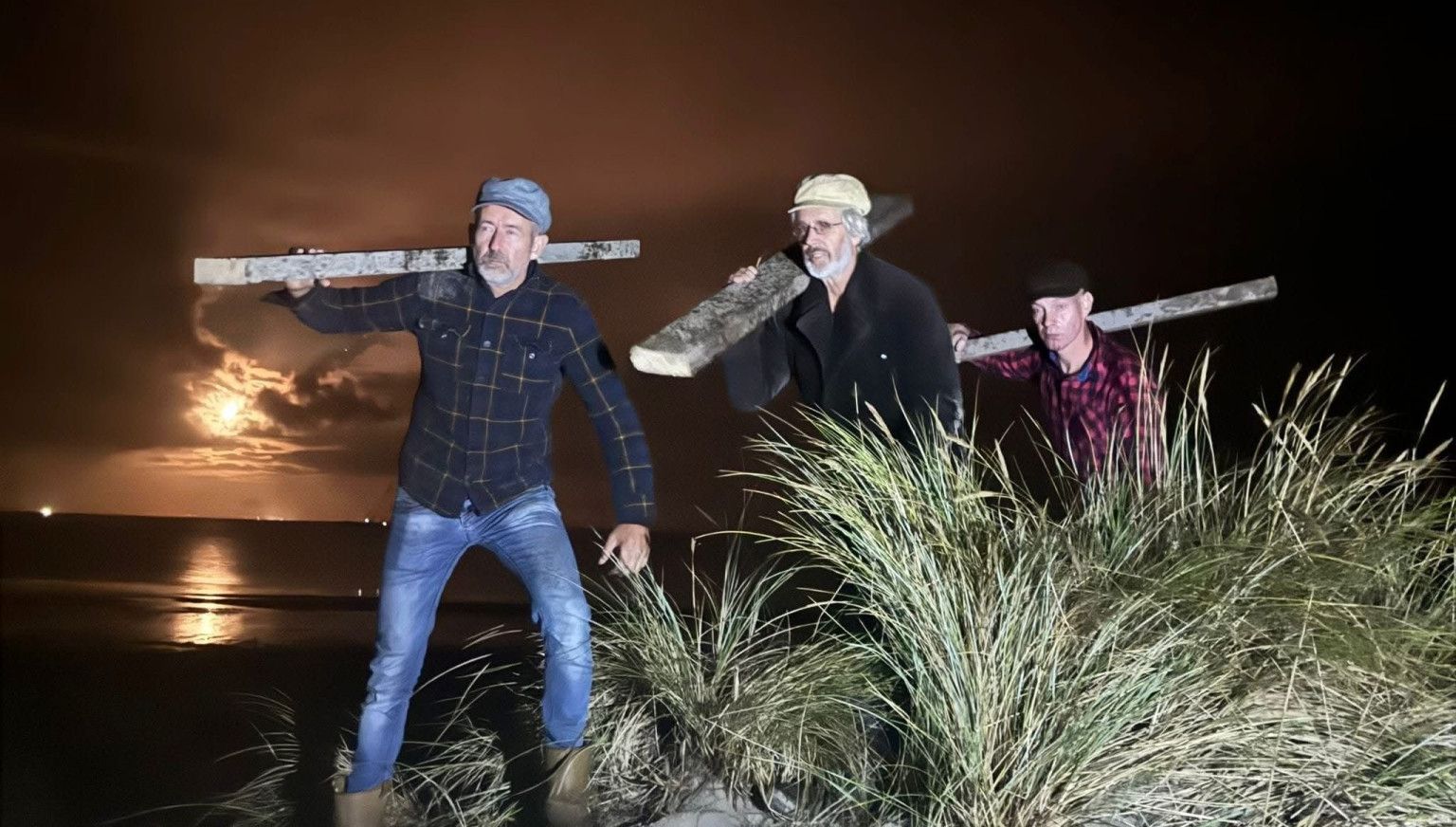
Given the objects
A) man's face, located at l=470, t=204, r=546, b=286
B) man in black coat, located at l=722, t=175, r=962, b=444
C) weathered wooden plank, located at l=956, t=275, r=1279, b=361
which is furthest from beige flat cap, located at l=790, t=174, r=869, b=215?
weathered wooden plank, located at l=956, t=275, r=1279, b=361

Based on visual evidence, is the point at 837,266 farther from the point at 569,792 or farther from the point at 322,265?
the point at 569,792

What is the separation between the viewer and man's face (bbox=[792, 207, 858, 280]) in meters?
3.69

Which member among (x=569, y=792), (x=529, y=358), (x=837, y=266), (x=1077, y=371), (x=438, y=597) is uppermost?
(x=837, y=266)

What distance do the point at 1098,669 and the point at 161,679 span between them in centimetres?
589

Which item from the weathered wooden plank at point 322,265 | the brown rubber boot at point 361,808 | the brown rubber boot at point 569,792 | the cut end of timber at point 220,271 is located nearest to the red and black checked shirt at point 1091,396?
the brown rubber boot at point 569,792

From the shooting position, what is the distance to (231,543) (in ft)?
93.0

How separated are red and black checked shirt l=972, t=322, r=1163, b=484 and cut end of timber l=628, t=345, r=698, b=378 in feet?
4.88

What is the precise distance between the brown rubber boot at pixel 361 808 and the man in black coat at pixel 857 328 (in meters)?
1.64

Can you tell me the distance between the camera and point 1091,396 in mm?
4379

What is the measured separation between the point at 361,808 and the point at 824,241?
2.19 metres

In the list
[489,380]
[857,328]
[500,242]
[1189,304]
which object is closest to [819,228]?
[857,328]

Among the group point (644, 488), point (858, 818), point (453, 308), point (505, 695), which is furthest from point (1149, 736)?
point (505, 695)

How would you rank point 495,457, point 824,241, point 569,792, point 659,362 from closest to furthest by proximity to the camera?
point 659,362, point 569,792, point 495,457, point 824,241

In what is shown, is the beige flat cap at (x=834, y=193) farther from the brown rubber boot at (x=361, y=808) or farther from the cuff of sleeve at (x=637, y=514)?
the brown rubber boot at (x=361, y=808)
